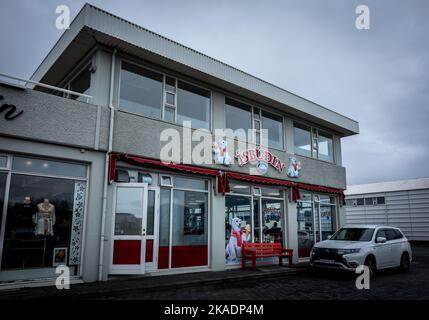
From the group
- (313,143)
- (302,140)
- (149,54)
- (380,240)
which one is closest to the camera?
(149,54)

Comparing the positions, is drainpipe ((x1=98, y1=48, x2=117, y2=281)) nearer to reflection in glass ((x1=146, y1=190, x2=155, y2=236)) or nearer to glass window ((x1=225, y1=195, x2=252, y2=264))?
reflection in glass ((x1=146, y1=190, x2=155, y2=236))

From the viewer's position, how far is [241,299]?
784 cm

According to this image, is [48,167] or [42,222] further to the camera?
[48,167]

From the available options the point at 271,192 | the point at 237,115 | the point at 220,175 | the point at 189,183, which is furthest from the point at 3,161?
the point at 271,192

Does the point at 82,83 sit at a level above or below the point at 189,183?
above

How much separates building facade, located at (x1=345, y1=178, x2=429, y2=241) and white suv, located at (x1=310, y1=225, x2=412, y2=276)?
45.6 feet

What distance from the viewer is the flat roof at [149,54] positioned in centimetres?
976

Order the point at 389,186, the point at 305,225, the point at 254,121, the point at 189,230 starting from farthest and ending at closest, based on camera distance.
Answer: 1. the point at 389,186
2. the point at 305,225
3. the point at 254,121
4. the point at 189,230

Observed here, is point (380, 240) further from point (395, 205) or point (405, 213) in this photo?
point (395, 205)

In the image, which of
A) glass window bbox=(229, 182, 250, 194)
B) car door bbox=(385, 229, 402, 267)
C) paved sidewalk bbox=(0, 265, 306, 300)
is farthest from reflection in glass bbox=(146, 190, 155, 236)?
car door bbox=(385, 229, 402, 267)

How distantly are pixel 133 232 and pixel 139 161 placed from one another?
6.63 feet

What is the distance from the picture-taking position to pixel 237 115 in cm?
1420

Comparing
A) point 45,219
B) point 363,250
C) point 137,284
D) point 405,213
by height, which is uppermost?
point 405,213

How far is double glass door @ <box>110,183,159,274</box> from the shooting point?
980 centimetres
